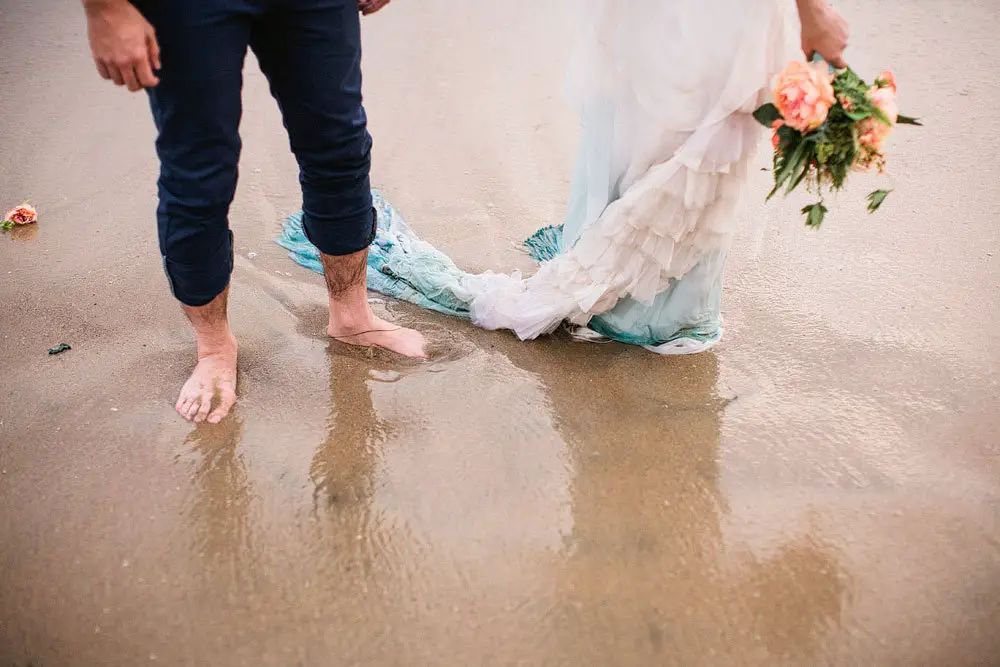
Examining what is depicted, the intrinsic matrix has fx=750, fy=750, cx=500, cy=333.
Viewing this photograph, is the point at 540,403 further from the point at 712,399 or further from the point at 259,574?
the point at 259,574

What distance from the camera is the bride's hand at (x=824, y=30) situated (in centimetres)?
170

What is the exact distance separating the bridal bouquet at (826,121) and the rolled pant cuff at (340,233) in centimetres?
104

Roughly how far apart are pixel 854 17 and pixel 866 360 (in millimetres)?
3081

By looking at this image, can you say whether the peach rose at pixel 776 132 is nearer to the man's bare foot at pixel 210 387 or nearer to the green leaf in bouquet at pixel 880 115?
the green leaf in bouquet at pixel 880 115

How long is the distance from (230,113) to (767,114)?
1.21m

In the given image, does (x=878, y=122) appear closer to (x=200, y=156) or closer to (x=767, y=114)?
(x=767, y=114)

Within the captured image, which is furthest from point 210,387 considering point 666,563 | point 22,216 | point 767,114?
point 767,114

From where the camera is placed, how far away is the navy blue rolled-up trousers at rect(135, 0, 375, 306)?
154 centimetres

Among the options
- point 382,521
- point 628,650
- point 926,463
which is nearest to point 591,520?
point 628,650

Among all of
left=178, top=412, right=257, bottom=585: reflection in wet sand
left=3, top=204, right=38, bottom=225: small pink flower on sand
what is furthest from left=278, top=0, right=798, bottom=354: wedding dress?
left=3, top=204, right=38, bottom=225: small pink flower on sand

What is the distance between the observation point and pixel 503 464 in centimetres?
184

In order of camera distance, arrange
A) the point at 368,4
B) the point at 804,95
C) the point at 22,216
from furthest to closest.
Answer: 1. the point at 22,216
2. the point at 368,4
3. the point at 804,95

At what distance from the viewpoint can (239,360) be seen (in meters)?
2.15

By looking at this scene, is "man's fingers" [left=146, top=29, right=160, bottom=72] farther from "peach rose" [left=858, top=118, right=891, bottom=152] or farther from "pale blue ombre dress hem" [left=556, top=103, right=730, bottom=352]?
"peach rose" [left=858, top=118, right=891, bottom=152]
